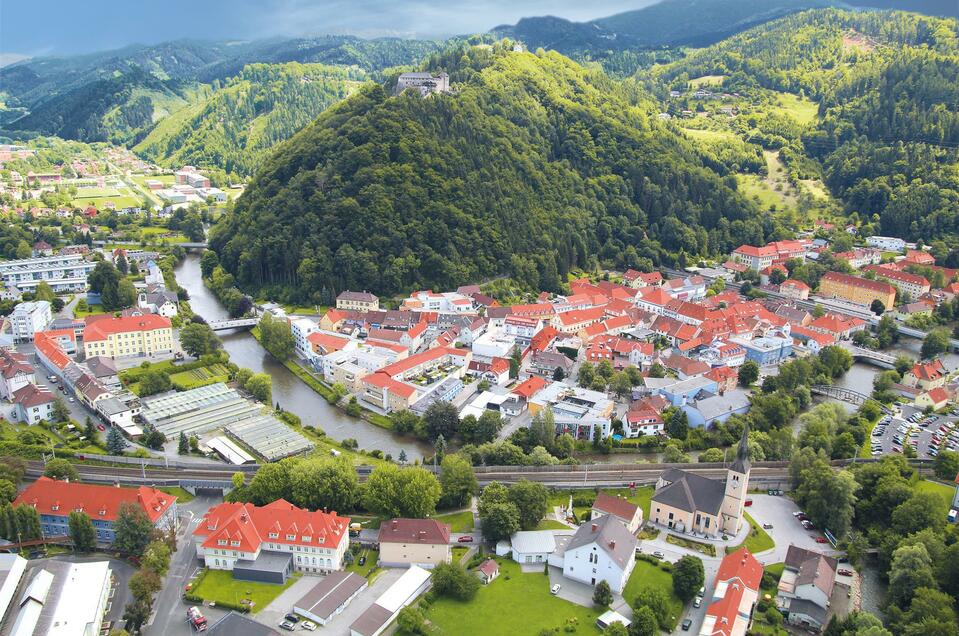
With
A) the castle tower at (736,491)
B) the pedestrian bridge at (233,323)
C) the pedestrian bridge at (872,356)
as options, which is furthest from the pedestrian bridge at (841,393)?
the pedestrian bridge at (233,323)

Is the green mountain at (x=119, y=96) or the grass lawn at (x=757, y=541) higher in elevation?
the green mountain at (x=119, y=96)

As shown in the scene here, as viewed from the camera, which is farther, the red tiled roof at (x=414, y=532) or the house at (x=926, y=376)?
the house at (x=926, y=376)

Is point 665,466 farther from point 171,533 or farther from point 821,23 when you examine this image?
point 821,23

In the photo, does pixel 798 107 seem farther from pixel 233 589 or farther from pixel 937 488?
pixel 233 589

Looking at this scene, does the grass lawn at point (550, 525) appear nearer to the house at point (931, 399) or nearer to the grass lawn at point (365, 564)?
the grass lawn at point (365, 564)

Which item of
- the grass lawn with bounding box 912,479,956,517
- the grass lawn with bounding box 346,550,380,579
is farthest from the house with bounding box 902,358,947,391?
the grass lawn with bounding box 346,550,380,579

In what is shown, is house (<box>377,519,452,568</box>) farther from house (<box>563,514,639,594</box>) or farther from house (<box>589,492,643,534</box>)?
house (<box>589,492,643,534</box>)
